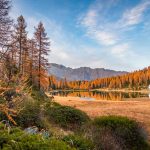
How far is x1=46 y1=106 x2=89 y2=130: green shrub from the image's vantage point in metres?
18.3

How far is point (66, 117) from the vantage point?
18.9 metres

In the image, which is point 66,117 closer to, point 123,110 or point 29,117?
point 29,117

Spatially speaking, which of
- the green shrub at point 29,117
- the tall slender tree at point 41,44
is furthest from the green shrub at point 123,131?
the tall slender tree at point 41,44

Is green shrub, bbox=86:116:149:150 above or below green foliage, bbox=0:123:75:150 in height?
below

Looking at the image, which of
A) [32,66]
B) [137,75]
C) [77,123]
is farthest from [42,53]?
[137,75]

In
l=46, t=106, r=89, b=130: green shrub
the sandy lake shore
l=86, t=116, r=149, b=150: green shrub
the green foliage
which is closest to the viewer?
the green foliage

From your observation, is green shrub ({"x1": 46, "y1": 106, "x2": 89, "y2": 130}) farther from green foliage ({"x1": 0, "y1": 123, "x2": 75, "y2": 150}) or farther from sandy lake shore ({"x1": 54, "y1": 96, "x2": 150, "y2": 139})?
green foliage ({"x1": 0, "y1": 123, "x2": 75, "y2": 150})

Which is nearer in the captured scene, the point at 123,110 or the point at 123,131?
the point at 123,131

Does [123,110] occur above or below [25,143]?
below

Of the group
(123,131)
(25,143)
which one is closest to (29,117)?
(123,131)

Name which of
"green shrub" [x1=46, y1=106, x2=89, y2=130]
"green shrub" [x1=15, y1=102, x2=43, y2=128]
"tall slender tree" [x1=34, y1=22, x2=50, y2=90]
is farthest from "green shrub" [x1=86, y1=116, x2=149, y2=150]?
"tall slender tree" [x1=34, y1=22, x2=50, y2=90]

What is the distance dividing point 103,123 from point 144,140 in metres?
2.13

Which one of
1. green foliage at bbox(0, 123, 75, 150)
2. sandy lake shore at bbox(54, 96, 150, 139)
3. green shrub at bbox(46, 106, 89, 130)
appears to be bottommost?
sandy lake shore at bbox(54, 96, 150, 139)

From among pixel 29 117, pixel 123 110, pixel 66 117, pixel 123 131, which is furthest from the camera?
pixel 123 110
